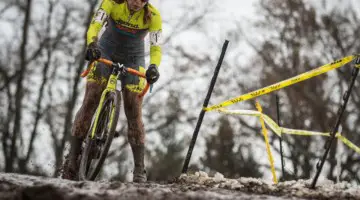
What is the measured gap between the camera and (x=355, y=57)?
387 centimetres

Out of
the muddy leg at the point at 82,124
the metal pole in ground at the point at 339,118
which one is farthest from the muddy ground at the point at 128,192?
the muddy leg at the point at 82,124

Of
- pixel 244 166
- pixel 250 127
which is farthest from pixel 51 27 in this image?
pixel 244 166

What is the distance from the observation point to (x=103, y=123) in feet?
15.9

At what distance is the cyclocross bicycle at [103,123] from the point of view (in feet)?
15.1

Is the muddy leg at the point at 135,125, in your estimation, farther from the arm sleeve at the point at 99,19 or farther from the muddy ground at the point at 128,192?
the muddy ground at the point at 128,192

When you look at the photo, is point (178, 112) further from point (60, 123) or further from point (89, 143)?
point (89, 143)

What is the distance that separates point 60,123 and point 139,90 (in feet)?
52.7

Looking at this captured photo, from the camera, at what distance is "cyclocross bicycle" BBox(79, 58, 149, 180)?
4598 mm

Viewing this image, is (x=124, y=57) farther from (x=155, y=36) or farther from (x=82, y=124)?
(x=82, y=124)

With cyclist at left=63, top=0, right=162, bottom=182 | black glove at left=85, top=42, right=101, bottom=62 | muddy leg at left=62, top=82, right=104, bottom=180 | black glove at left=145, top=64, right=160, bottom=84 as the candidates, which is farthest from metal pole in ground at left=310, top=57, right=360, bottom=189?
muddy leg at left=62, top=82, right=104, bottom=180

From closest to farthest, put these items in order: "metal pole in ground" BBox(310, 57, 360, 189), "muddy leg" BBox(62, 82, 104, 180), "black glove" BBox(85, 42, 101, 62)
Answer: "metal pole in ground" BBox(310, 57, 360, 189) → "black glove" BBox(85, 42, 101, 62) → "muddy leg" BBox(62, 82, 104, 180)

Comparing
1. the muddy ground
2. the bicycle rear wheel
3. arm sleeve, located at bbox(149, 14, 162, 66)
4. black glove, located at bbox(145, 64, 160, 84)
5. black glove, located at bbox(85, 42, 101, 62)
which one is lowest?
the muddy ground

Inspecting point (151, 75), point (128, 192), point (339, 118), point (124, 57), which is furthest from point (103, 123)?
point (339, 118)

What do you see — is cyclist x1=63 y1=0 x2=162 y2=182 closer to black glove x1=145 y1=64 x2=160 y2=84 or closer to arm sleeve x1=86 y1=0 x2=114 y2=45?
arm sleeve x1=86 y1=0 x2=114 y2=45
